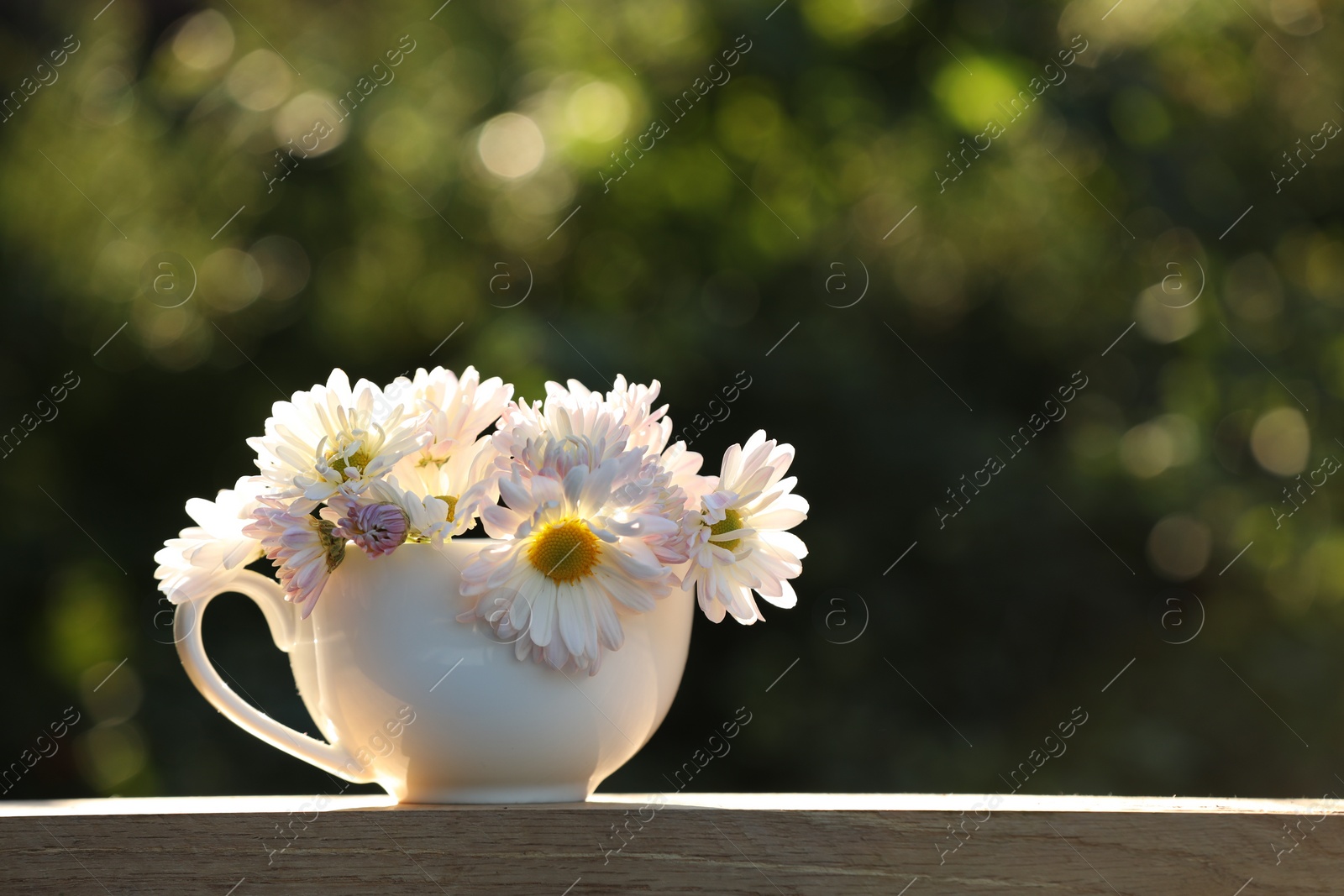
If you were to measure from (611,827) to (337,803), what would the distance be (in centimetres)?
16

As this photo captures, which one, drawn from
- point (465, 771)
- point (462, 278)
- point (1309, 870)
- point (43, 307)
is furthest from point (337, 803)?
point (43, 307)

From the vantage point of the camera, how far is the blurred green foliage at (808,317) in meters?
2.22

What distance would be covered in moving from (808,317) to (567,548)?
1.74 metres

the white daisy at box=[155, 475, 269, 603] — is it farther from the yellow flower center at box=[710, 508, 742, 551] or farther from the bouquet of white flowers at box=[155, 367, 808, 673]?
the yellow flower center at box=[710, 508, 742, 551]

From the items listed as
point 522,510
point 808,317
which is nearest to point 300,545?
point 522,510

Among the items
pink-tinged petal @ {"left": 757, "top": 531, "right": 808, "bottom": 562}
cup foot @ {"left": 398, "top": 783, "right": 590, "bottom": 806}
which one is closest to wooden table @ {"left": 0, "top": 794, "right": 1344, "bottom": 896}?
cup foot @ {"left": 398, "top": 783, "right": 590, "bottom": 806}

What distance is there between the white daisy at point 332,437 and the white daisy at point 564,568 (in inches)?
2.5

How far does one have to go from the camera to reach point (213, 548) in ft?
2.08

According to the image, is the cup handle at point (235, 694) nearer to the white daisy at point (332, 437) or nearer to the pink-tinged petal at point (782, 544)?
the white daisy at point (332, 437)

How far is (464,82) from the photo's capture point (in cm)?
256

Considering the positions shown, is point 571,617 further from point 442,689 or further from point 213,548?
point 213,548

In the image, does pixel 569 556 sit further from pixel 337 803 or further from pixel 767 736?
pixel 767 736

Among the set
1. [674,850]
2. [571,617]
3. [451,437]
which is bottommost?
[674,850]

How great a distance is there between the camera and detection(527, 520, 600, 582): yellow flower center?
0.61m
